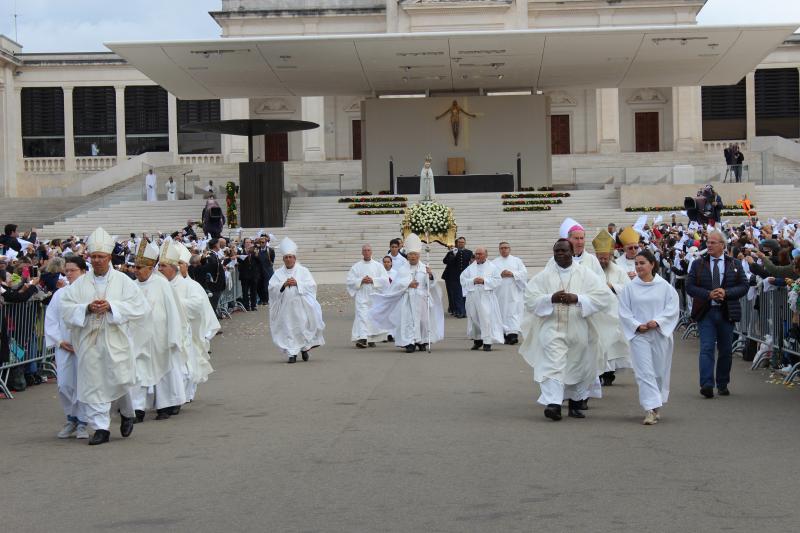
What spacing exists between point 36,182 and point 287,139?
12.3m

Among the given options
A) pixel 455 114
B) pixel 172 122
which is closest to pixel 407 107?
pixel 455 114

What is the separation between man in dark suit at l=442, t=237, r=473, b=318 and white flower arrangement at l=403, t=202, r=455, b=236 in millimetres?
1830

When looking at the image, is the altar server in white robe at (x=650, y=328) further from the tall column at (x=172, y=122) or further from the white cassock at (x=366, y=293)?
the tall column at (x=172, y=122)

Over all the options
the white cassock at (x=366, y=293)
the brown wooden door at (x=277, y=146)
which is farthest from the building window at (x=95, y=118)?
the white cassock at (x=366, y=293)

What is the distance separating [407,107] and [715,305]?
36.9 meters

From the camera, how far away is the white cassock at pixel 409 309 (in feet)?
60.5

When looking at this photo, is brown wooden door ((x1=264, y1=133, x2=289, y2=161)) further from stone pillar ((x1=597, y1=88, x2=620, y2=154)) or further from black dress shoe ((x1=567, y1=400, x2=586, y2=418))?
black dress shoe ((x1=567, y1=400, x2=586, y2=418))

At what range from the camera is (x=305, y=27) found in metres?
60.9

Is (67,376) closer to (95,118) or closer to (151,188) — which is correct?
(151,188)

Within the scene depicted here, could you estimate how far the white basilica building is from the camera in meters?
45.9

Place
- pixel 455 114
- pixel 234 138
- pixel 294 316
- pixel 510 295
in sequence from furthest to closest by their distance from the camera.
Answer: pixel 234 138 → pixel 455 114 → pixel 510 295 → pixel 294 316

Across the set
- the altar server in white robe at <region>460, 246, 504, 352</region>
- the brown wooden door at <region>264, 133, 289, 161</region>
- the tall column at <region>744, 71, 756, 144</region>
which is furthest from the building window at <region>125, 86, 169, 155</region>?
the altar server in white robe at <region>460, 246, 504, 352</region>

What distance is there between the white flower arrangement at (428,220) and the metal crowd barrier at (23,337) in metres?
12.2

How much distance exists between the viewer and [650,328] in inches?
Result: 448
